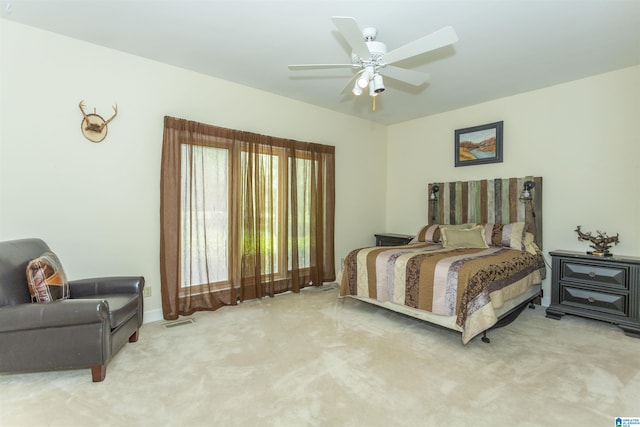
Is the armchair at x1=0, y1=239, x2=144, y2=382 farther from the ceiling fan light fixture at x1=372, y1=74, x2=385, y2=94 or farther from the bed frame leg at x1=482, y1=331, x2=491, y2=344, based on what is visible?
the bed frame leg at x1=482, y1=331, x2=491, y2=344

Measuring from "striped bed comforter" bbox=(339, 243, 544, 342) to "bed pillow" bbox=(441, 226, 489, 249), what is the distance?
168 millimetres

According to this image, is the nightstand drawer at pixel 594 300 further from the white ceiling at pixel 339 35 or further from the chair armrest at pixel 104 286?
the chair armrest at pixel 104 286

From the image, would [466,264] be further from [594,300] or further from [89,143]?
[89,143]

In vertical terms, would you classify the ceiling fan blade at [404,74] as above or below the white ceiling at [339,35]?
below

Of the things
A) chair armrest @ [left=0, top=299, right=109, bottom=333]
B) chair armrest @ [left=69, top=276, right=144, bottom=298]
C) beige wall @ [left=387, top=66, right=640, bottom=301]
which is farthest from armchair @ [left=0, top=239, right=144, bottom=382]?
beige wall @ [left=387, top=66, right=640, bottom=301]

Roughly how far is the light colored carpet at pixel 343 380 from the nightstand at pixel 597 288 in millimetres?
184

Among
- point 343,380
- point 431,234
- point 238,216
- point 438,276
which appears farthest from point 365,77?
point 431,234

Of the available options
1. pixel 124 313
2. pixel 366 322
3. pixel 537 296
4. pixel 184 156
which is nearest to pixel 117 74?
pixel 184 156

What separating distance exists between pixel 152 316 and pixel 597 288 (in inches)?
191

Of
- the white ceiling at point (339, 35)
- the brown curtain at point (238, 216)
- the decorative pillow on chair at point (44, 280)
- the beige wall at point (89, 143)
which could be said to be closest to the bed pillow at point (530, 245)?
the white ceiling at point (339, 35)

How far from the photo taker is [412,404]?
1963 millimetres

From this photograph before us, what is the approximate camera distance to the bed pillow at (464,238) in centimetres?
396

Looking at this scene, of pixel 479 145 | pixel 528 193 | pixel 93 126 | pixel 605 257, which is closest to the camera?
pixel 93 126

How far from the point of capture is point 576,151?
3828 mm
